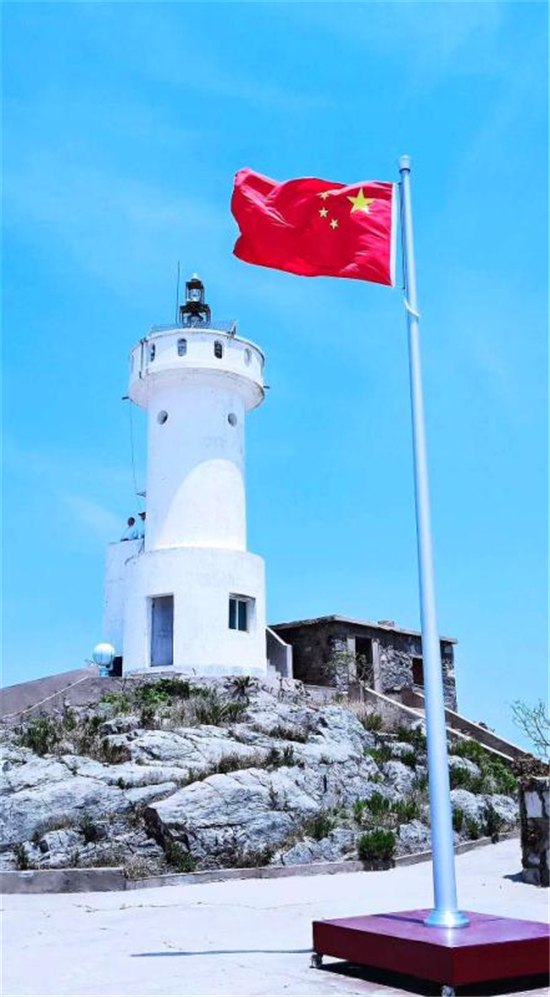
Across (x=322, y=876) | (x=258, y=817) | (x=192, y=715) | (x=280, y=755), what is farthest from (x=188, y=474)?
(x=322, y=876)

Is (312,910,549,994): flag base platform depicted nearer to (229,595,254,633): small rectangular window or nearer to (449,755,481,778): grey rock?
(449,755,481,778): grey rock

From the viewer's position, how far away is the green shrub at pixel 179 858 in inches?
624

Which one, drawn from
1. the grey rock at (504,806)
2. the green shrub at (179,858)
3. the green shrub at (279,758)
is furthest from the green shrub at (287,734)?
the green shrub at (179,858)

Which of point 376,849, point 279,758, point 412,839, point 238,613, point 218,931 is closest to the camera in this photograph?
point 218,931

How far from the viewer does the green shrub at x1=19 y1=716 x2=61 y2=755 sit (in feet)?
66.4

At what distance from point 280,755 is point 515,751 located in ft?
30.8

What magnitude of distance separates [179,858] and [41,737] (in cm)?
597

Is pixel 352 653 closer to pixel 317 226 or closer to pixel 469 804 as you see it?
pixel 469 804

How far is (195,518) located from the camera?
28.3m

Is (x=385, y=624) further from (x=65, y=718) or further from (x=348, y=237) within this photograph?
(x=348, y=237)

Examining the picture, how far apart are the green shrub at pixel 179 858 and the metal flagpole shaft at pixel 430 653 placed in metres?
7.98

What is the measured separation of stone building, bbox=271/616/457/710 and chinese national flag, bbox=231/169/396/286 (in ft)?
67.5

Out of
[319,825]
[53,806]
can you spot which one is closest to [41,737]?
[53,806]

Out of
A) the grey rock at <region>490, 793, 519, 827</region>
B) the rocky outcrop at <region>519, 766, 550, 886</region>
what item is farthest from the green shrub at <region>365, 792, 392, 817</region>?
the rocky outcrop at <region>519, 766, 550, 886</region>
